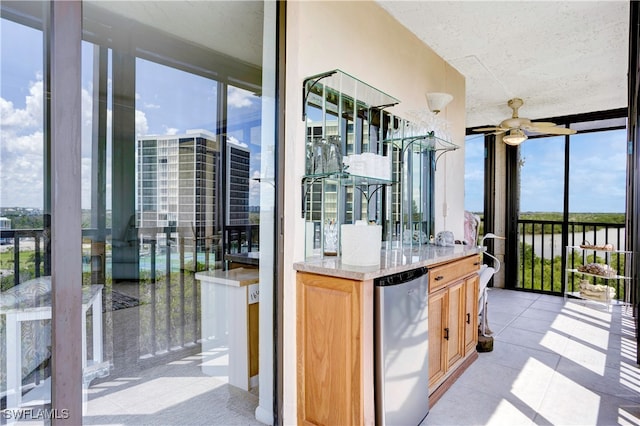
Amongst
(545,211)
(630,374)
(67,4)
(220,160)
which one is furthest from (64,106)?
(545,211)

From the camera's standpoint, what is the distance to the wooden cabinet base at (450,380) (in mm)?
2295

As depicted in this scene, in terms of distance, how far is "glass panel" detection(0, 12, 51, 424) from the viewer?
137cm

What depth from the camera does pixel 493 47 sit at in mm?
3232

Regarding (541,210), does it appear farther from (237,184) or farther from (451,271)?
(237,184)

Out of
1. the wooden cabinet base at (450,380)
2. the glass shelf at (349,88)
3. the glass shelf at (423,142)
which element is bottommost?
the wooden cabinet base at (450,380)

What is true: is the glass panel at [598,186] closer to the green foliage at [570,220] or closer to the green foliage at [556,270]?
the green foliage at [570,220]

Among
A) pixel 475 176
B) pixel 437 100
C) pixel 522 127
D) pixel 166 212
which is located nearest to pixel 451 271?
pixel 437 100

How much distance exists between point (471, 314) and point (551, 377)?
69 cm

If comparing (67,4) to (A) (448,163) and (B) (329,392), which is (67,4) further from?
(A) (448,163)

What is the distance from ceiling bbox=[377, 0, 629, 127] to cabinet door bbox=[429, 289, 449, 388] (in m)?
2.07

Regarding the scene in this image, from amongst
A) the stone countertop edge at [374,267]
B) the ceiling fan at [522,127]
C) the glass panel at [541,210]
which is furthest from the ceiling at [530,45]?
the stone countertop edge at [374,267]

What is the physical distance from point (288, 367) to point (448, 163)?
266 centimetres

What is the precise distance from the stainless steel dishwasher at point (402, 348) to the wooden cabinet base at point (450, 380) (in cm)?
18

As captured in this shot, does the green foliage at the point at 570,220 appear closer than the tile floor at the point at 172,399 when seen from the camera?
No
